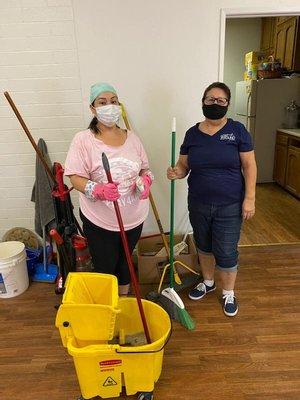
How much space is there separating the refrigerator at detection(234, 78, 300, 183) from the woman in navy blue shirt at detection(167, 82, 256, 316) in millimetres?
2834

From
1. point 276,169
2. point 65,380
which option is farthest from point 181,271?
point 276,169

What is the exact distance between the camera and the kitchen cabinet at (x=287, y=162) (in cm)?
396

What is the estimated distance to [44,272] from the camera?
8.15 ft

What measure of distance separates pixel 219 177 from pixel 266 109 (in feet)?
9.92

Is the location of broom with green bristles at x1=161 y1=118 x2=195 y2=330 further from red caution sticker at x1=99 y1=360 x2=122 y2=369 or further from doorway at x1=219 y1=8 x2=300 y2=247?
doorway at x1=219 y1=8 x2=300 y2=247

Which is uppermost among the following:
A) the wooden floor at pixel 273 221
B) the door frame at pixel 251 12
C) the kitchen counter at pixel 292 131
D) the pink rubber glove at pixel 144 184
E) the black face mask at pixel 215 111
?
the door frame at pixel 251 12

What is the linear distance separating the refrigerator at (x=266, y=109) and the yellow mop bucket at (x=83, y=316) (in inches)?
144

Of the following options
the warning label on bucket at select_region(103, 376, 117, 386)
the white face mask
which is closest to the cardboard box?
the warning label on bucket at select_region(103, 376, 117, 386)

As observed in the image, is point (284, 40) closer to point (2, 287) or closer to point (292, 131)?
point (292, 131)

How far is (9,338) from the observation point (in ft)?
6.20

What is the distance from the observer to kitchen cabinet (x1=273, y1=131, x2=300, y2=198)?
3.96m

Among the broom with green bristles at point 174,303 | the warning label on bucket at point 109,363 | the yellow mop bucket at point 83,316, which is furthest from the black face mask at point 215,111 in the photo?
the warning label on bucket at point 109,363

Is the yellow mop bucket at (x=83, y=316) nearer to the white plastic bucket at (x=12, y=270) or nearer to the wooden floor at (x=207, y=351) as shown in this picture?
the wooden floor at (x=207, y=351)

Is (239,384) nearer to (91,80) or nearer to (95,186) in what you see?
(95,186)
